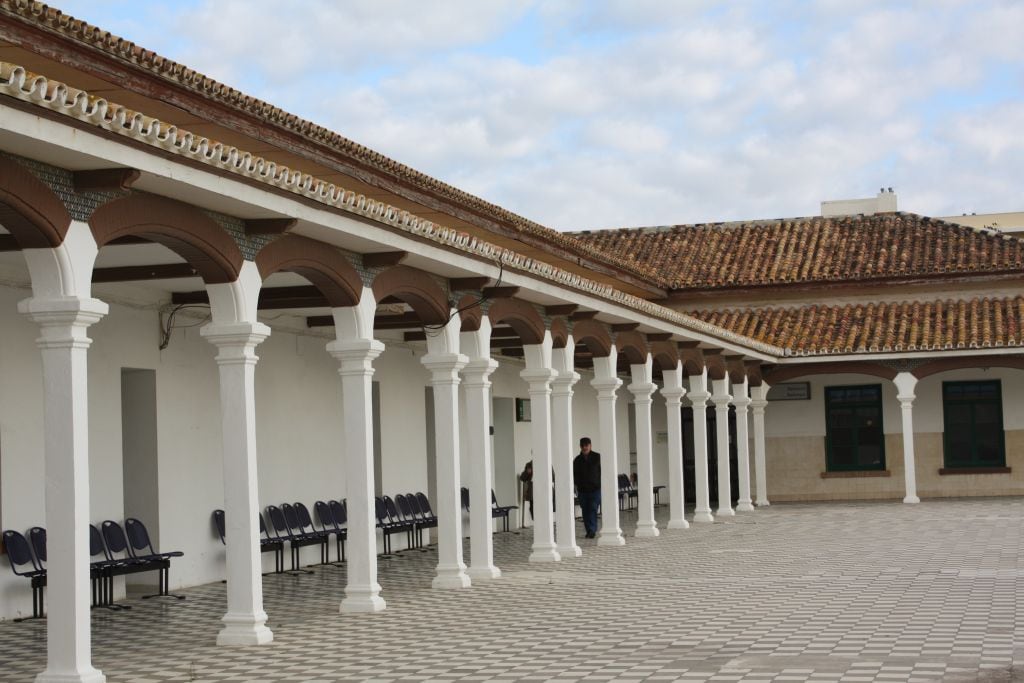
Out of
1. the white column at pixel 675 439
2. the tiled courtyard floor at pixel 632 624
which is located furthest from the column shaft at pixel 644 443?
the tiled courtyard floor at pixel 632 624

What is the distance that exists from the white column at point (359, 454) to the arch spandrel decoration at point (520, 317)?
290 cm

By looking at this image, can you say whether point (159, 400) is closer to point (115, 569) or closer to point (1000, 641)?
point (115, 569)

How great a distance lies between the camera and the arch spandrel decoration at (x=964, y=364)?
1072 inches

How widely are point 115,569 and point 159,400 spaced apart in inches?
91.0

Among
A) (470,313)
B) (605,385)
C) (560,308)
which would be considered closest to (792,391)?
(605,385)

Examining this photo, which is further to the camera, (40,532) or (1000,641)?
(40,532)

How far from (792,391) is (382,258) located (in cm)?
1923

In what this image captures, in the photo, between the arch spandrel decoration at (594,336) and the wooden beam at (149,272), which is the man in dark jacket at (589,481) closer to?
the arch spandrel decoration at (594,336)

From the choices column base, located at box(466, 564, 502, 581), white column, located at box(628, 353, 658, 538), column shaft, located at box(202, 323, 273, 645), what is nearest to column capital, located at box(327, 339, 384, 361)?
column shaft, located at box(202, 323, 273, 645)

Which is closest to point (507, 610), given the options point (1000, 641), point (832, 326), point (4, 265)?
point (1000, 641)

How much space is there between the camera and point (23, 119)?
7.04 metres

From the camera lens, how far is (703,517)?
2356cm

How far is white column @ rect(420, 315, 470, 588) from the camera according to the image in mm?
13703

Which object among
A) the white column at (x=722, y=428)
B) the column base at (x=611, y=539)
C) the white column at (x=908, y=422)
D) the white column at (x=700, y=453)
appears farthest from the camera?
the white column at (x=908, y=422)
